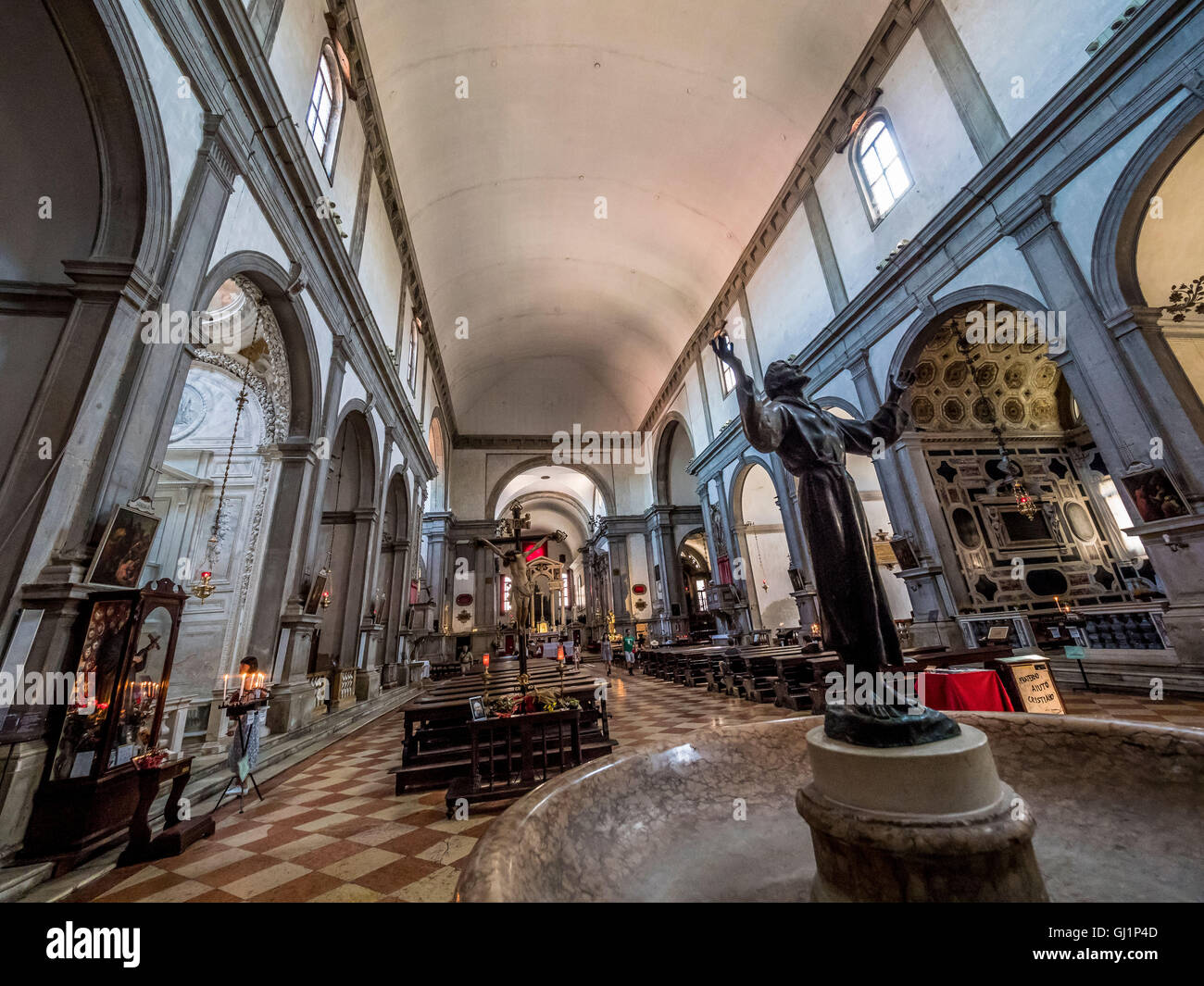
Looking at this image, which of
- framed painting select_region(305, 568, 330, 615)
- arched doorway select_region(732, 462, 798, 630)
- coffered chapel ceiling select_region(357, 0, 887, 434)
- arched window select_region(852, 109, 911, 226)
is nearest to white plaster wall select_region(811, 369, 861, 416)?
arched window select_region(852, 109, 911, 226)

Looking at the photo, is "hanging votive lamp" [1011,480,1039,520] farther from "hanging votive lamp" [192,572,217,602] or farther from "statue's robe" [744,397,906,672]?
"hanging votive lamp" [192,572,217,602]

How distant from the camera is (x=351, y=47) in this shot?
7.27 m

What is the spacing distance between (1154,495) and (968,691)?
320 cm

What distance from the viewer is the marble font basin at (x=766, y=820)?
1.23 m

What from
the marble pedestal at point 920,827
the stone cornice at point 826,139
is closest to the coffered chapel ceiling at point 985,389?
the stone cornice at point 826,139

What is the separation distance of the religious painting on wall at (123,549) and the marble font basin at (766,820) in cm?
317

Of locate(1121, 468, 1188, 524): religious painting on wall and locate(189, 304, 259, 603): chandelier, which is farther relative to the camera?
locate(189, 304, 259, 603): chandelier

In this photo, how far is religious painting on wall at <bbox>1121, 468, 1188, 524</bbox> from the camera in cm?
439

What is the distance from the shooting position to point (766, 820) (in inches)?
69.2

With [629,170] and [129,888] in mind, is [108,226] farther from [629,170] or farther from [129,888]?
[629,170]

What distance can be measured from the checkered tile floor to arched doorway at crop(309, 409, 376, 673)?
366cm

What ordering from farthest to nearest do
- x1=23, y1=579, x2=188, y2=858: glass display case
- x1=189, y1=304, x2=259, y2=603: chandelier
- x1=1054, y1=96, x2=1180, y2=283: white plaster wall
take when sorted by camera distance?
x1=189, y1=304, x2=259, y2=603: chandelier, x1=1054, y1=96, x2=1180, y2=283: white plaster wall, x1=23, y1=579, x2=188, y2=858: glass display case

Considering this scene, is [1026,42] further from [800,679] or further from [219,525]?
[219,525]
